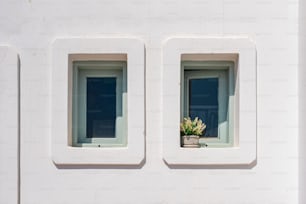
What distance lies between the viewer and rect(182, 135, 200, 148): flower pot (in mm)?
4051

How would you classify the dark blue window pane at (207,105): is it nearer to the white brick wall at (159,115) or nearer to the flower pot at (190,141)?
the flower pot at (190,141)

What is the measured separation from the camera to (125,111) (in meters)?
4.10

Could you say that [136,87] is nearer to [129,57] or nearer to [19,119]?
[129,57]

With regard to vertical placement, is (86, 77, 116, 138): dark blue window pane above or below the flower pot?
above

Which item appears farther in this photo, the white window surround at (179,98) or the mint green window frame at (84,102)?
the mint green window frame at (84,102)

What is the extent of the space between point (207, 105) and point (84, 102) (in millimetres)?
1038

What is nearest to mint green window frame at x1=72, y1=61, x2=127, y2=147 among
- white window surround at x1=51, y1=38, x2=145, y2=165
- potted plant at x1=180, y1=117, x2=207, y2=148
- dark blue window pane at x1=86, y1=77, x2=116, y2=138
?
dark blue window pane at x1=86, y1=77, x2=116, y2=138

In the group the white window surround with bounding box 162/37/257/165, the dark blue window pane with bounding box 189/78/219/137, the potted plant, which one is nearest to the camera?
the white window surround with bounding box 162/37/257/165

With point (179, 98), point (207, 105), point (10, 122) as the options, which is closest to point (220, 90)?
point (207, 105)

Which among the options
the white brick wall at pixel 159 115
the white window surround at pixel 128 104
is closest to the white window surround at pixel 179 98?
the white brick wall at pixel 159 115

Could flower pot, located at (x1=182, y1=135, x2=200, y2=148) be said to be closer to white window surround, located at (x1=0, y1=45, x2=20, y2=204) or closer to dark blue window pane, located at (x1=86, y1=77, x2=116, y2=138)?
dark blue window pane, located at (x1=86, y1=77, x2=116, y2=138)

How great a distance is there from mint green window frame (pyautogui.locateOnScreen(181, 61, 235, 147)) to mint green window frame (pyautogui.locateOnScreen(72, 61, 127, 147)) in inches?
19.8

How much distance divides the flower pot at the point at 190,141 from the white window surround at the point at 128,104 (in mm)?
352

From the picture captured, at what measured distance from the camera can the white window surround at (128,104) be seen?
3.96m
